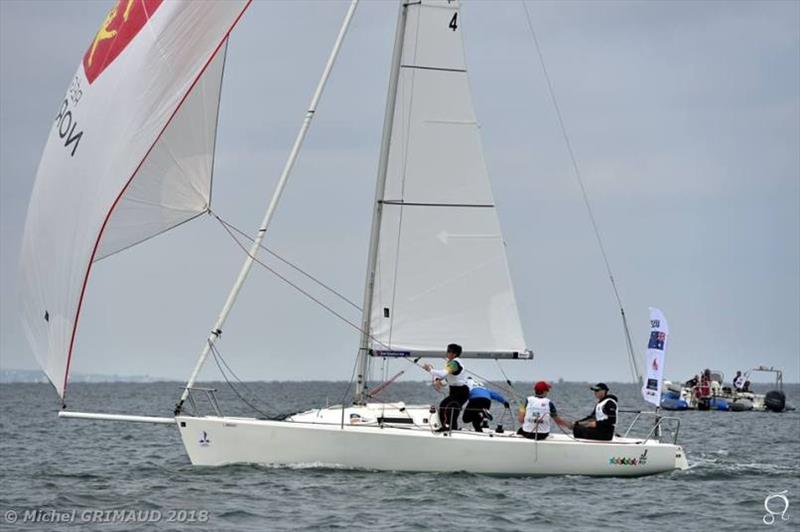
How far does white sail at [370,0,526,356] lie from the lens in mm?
23516

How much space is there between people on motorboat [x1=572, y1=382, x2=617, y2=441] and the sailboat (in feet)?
0.88

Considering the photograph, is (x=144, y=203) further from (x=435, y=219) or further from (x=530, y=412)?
(x=530, y=412)

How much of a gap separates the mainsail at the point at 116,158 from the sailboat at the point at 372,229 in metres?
0.02

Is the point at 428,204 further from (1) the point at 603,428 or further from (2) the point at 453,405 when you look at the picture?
(1) the point at 603,428

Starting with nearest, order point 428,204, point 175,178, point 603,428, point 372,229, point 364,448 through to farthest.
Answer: point 175,178 < point 364,448 < point 603,428 < point 372,229 < point 428,204

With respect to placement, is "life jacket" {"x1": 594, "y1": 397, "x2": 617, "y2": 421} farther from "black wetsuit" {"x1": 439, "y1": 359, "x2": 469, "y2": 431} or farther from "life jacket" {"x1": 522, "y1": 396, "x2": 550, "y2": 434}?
"black wetsuit" {"x1": 439, "y1": 359, "x2": 469, "y2": 431}

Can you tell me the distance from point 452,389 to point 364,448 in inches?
72.8

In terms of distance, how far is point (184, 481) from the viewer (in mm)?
21125

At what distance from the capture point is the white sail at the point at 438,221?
23516mm

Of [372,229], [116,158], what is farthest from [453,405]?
[116,158]

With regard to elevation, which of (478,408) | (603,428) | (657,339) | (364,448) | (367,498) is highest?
(657,339)

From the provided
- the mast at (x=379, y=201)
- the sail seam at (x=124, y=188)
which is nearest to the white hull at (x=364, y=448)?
the mast at (x=379, y=201)

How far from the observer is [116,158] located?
19.6 meters

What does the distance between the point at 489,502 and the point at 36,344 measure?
7.01 m
